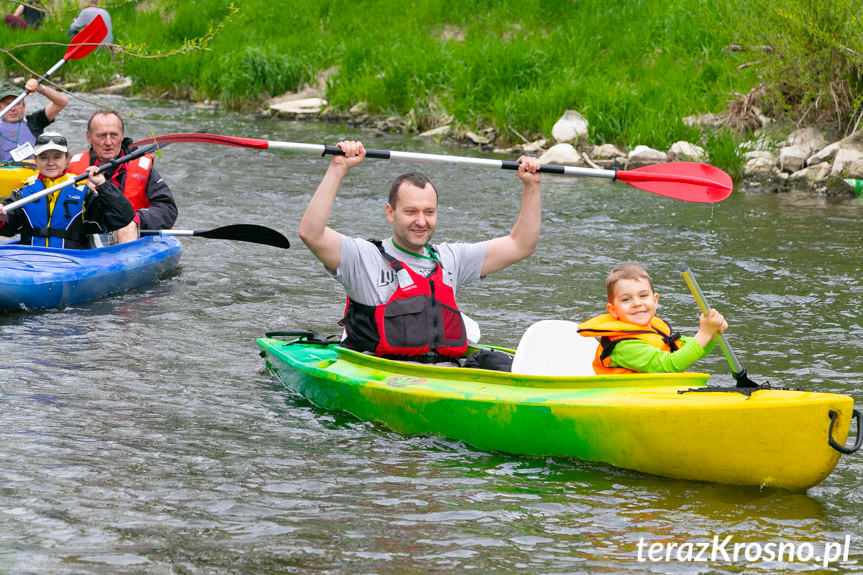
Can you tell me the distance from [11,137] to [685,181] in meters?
6.29

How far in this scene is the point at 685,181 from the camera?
5.05 meters

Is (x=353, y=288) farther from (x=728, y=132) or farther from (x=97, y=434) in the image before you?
(x=728, y=132)

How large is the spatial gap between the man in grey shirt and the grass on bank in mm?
5519

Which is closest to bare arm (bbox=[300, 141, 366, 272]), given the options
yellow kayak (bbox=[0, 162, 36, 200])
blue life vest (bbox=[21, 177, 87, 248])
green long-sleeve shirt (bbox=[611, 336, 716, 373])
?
green long-sleeve shirt (bbox=[611, 336, 716, 373])

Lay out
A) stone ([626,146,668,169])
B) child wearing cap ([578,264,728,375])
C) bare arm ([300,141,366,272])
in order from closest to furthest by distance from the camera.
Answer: child wearing cap ([578,264,728,375]) → bare arm ([300,141,366,272]) → stone ([626,146,668,169])

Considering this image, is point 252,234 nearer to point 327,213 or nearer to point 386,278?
point 386,278

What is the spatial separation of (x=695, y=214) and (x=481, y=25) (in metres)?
8.52

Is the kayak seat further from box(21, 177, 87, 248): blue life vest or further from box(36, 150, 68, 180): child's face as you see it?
box(36, 150, 68, 180): child's face

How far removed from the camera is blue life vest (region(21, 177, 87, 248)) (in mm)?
6570

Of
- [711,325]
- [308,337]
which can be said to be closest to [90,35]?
[308,337]

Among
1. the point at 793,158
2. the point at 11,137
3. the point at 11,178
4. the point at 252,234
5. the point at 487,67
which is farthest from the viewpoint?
the point at 487,67

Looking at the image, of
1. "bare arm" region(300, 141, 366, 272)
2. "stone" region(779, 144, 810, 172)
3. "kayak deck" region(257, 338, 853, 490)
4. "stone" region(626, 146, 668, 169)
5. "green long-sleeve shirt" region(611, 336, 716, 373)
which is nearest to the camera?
"kayak deck" region(257, 338, 853, 490)

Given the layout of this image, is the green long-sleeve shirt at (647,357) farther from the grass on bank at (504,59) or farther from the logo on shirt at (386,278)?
the grass on bank at (504,59)

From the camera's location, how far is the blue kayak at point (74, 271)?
616 cm
